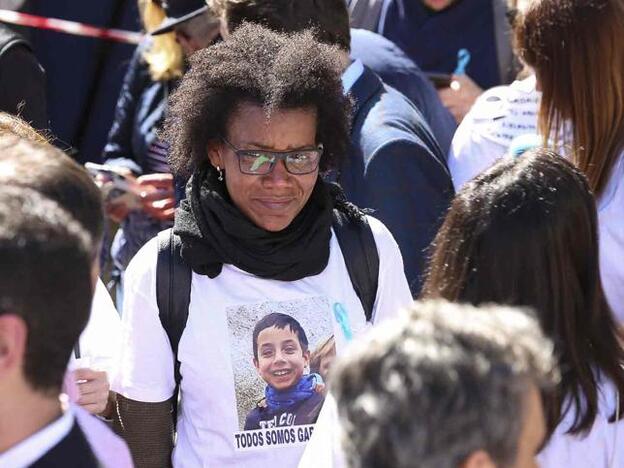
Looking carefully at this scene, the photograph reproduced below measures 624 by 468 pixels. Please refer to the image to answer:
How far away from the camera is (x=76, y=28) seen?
582cm

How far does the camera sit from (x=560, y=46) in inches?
124

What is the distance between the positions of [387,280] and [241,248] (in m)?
0.37

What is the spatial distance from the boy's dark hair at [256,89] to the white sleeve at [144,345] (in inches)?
13.9

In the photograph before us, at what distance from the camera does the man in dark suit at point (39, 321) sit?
5.83 ft

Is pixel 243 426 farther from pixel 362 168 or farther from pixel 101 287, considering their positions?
pixel 362 168

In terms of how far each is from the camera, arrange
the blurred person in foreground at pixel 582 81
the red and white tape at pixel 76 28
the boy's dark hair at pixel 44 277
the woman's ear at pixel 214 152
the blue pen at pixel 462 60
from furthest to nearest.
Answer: the red and white tape at pixel 76 28, the blue pen at pixel 462 60, the blurred person in foreground at pixel 582 81, the woman's ear at pixel 214 152, the boy's dark hair at pixel 44 277

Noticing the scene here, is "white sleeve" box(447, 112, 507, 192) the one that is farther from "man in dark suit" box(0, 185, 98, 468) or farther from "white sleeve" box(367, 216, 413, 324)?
"man in dark suit" box(0, 185, 98, 468)

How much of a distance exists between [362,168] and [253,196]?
1.87ft

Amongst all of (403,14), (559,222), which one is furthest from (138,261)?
(403,14)

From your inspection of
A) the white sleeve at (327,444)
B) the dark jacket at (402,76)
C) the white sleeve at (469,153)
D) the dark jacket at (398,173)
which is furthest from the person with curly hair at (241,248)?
the dark jacket at (402,76)

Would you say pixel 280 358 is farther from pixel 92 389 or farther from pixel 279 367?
pixel 92 389

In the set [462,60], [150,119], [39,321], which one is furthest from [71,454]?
[462,60]

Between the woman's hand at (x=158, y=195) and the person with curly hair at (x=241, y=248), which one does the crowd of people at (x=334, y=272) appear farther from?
the woman's hand at (x=158, y=195)

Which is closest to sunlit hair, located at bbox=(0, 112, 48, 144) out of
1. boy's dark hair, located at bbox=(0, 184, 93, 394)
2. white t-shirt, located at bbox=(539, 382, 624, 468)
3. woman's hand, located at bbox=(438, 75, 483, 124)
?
boy's dark hair, located at bbox=(0, 184, 93, 394)
